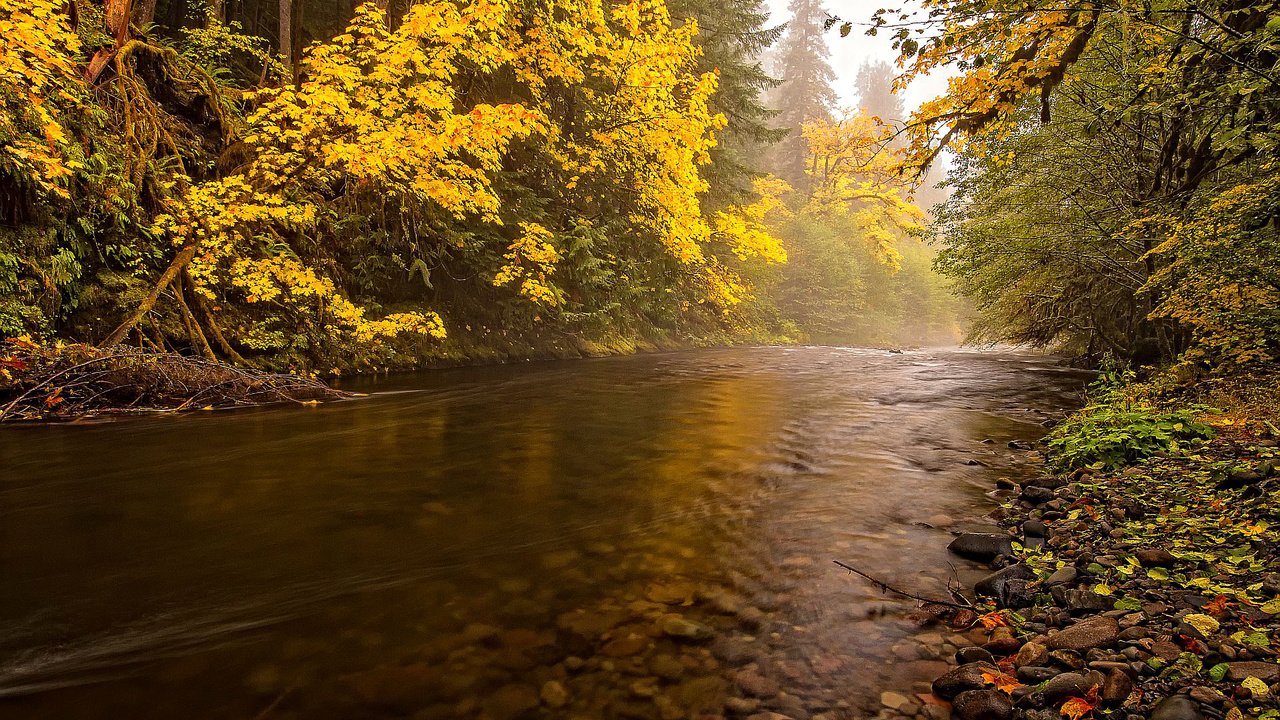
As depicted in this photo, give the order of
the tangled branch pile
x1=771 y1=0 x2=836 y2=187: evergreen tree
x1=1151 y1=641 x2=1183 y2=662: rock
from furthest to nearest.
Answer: x1=771 y1=0 x2=836 y2=187: evergreen tree < the tangled branch pile < x1=1151 y1=641 x2=1183 y2=662: rock

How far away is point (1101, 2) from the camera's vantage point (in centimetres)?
399

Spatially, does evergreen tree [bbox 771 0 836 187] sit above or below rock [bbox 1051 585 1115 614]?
above

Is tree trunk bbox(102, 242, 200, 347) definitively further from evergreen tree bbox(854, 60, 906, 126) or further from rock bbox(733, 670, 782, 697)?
evergreen tree bbox(854, 60, 906, 126)

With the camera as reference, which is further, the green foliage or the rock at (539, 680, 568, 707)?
the green foliage

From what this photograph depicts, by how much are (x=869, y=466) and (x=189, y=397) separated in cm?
782

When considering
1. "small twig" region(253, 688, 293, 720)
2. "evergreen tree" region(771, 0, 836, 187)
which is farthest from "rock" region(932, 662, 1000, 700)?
"evergreen tree" region(771, 0, 836, 187)

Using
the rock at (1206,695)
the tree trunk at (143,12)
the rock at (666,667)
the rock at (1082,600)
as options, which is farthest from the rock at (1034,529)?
the tree trunk at (143,12)

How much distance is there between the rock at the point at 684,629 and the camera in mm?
2592

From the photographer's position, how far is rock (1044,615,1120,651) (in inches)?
87.4

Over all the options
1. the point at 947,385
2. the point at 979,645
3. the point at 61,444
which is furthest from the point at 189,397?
the point at 947,385

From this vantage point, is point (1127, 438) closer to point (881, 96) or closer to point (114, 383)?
point (114, 383)

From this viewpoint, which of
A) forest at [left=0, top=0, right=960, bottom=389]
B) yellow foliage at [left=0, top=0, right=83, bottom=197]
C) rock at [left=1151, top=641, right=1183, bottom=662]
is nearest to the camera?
rock at [left=1151, top=641, right=1183, bottom=662]

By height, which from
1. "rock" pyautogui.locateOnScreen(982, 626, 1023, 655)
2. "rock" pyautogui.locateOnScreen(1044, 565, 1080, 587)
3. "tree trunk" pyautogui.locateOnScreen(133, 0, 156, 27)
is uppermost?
"tree trunk" pyautogui.locateOnScreen(133, 0, 156, 27)

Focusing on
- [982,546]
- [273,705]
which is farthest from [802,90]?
Result: [273,705]
